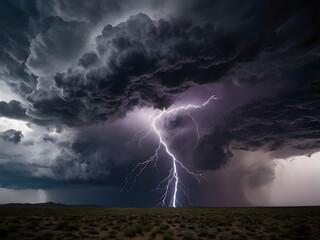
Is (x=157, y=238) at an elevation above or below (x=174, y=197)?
below

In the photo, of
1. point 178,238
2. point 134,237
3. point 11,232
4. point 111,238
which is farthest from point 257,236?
point 11,232

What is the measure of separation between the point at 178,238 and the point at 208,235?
8.87 feet

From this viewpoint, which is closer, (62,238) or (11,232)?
(62,238)

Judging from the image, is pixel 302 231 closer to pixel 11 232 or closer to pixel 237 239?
pixel 237 239

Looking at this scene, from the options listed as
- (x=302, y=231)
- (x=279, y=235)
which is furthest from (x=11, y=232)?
(x=302, y=231)

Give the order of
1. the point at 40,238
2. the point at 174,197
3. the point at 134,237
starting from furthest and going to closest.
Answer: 1. the point at 174,197
2. the point at 134,237
3. the point at 40,238

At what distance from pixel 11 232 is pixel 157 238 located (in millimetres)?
11582

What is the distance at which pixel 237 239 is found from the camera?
54.4 feet

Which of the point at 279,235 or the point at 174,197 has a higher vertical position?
the point at 174,197

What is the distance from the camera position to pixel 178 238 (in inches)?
663

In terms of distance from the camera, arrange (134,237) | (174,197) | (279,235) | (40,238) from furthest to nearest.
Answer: (174,197) < (279,235) < (134,237) < (40,238)

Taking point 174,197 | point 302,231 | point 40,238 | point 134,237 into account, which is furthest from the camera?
point 174,197

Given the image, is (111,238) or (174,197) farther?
(174,197)

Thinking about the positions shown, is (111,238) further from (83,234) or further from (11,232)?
(11,232)
